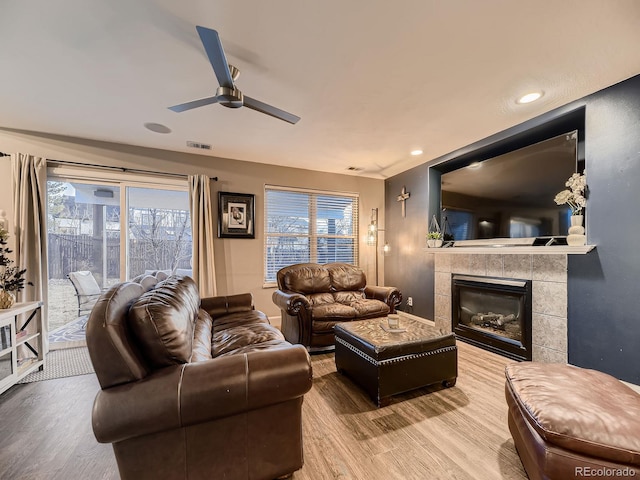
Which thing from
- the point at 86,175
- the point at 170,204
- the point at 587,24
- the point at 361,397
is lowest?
the point at 361,397

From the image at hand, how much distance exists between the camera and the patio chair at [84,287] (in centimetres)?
341

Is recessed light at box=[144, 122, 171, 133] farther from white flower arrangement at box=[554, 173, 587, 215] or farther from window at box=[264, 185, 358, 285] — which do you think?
white flower arrangement at box=[554, 173, 587, 215]

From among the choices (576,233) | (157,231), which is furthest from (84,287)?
(576,233)

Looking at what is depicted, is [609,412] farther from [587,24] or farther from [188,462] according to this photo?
[587,24]

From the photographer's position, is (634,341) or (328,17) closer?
(328,17)

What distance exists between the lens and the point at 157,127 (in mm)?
3066

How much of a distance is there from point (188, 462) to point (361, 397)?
1371 millimetres

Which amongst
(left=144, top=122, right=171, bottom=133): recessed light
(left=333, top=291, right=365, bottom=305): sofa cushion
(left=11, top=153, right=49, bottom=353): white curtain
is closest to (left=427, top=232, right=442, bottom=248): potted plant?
(left=333, top=291, right=365, bottom=305): sofa cushion

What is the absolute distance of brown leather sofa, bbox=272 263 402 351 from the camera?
3045 mm

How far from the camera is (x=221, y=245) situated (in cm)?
406

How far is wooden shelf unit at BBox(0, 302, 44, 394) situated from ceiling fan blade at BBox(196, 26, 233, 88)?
2.64 m

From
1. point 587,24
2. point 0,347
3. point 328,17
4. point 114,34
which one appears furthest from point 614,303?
point 0,347

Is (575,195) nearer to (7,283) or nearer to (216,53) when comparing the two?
(216,53)

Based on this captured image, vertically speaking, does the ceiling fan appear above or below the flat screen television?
above
